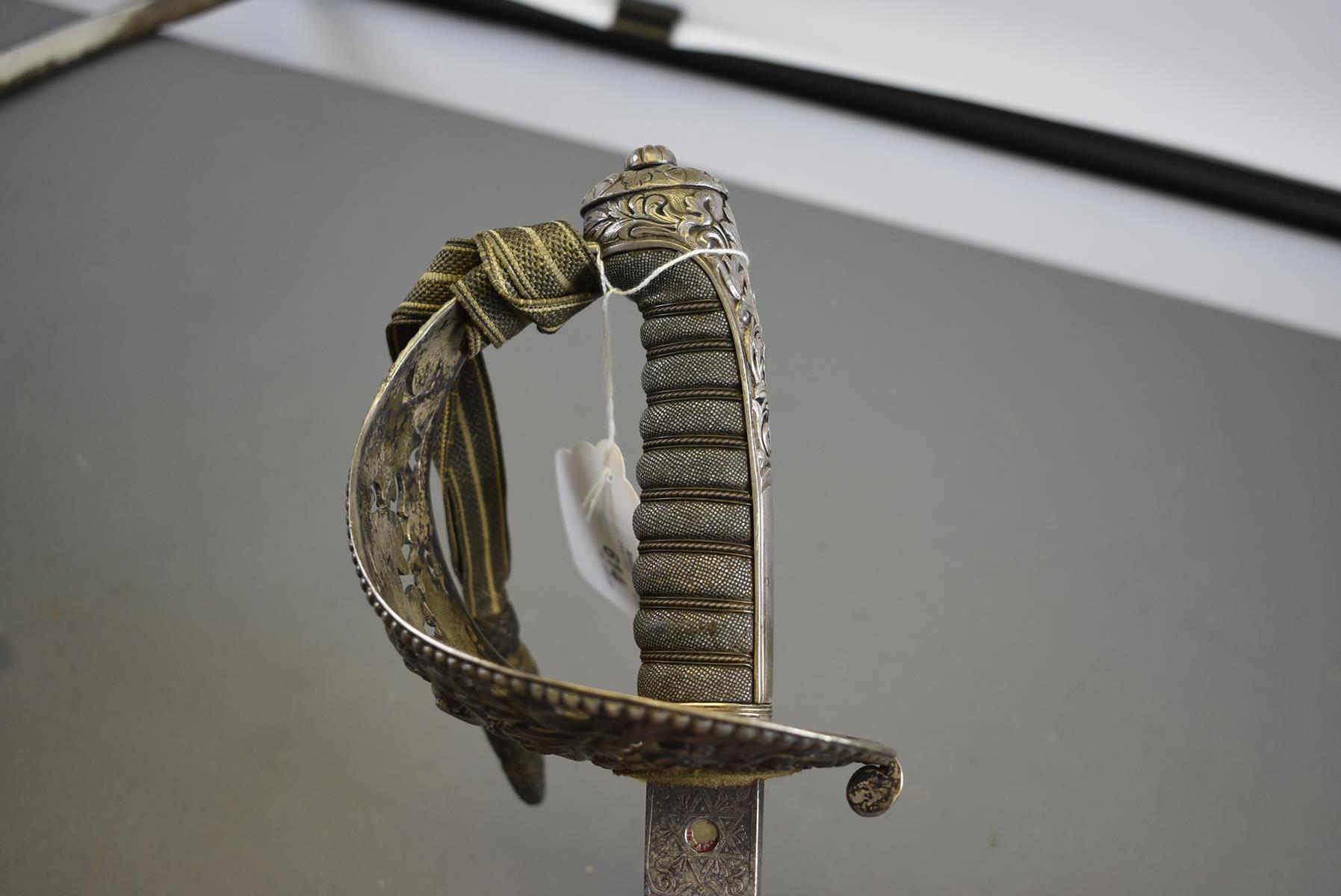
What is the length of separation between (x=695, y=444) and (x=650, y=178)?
182 millimetres

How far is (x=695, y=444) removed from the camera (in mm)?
671

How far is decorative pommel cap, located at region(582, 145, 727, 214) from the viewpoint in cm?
70

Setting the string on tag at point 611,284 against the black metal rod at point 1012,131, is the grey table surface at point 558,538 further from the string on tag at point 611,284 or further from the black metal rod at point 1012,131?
the string on tag at point 611,284

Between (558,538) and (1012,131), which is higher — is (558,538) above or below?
below

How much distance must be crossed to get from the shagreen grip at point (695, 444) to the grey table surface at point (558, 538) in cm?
60

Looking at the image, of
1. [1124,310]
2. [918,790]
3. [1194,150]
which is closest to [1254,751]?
[918,790]

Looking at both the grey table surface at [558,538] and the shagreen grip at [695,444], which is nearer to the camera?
the shagreen grip at [695,444]

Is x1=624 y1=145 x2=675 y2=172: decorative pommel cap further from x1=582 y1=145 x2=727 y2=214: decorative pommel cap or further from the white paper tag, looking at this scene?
the white paper tag

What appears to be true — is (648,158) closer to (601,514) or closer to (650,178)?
(650,178)

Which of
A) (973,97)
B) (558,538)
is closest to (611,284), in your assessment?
(558,538)

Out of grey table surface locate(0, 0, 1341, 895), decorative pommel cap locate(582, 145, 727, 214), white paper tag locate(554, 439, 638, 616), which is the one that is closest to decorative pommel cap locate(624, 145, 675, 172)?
decorative pommel cap locate(582, 145, 727, 214)

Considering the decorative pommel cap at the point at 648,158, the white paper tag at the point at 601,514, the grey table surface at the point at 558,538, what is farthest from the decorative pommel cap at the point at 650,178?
the grey table surface at the point at 558,538

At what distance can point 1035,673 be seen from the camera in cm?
127

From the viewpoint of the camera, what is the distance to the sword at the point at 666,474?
0.63 metres
